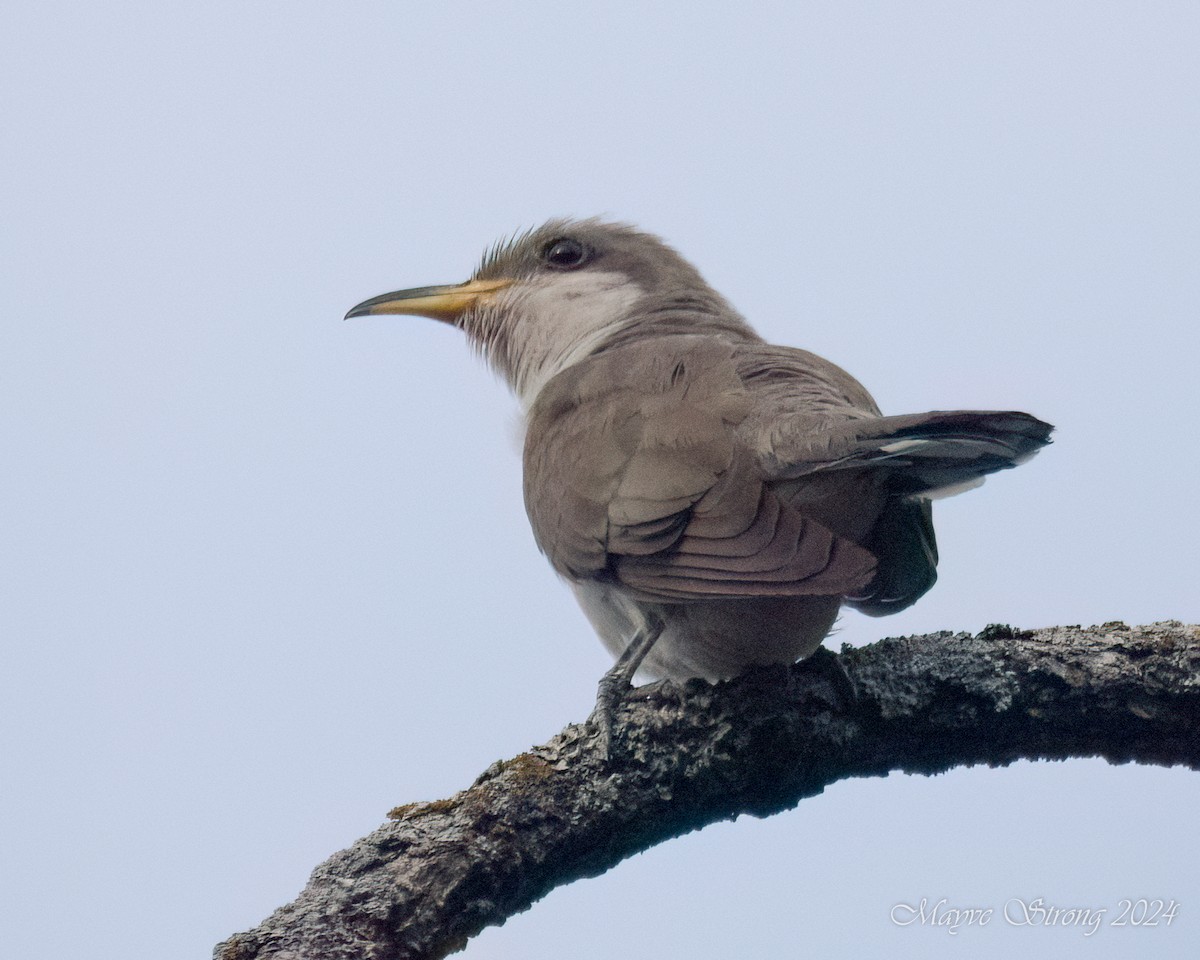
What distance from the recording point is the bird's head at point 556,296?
4.75 metres

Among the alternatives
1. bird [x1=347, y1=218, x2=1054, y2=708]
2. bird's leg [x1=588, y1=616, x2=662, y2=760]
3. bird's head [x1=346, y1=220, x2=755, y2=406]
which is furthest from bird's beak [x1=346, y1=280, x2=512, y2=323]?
bird's leg [x1=588, y1=616, x2=662, y2=760]

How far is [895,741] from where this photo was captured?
320cm

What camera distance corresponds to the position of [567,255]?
5.04 metres

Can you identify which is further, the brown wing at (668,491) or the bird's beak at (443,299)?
the bird's beak at (443,299)

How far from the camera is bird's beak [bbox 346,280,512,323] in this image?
199 inches

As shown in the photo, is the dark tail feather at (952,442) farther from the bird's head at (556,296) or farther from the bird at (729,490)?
the bird's head at (556,296)

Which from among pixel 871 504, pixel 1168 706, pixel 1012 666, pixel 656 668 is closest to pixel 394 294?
pixel 656 668

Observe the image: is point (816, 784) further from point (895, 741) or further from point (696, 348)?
point (696, 348)

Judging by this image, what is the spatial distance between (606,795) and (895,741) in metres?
0.79

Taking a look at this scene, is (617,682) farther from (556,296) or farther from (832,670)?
(556,296)

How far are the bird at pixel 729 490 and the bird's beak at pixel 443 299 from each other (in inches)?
34.8

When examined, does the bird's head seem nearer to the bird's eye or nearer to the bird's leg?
the bird's eye

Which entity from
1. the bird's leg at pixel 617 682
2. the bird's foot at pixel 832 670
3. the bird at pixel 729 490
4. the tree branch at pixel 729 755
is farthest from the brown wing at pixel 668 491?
the bird's foot at pixel 832 670

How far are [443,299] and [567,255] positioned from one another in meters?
0.54
